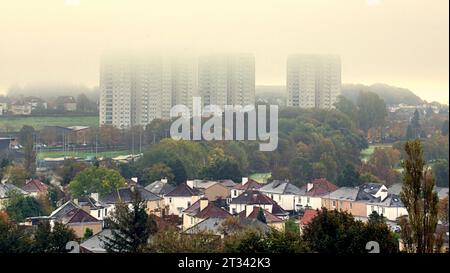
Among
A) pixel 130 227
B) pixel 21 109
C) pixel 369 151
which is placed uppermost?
pixel 21 109

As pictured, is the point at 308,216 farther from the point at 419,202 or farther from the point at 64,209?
the point at 64,209

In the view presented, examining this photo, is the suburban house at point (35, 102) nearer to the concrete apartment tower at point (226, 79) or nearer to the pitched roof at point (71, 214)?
the pitched roof at point (71, 214)

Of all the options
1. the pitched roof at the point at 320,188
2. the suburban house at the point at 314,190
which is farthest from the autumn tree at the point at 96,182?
the pitched roof at the point at 320,188

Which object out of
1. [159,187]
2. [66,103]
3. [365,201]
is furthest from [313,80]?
[66,103]

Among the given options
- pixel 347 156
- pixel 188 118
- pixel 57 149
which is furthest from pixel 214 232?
pixel 347 156
